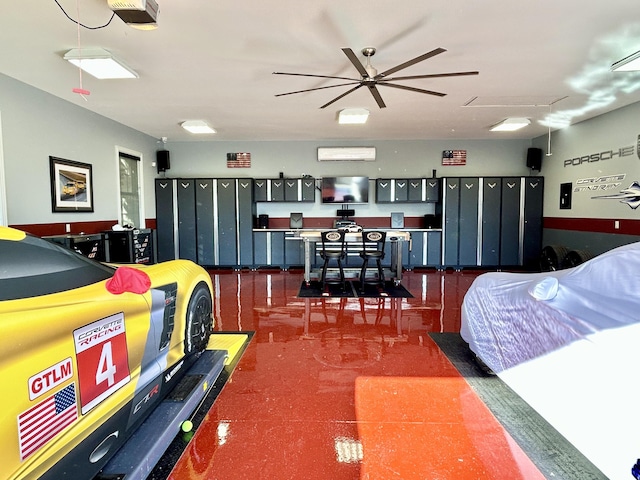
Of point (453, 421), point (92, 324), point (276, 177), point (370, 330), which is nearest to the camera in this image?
point (92, 324)

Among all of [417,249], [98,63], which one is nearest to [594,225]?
[417,249]

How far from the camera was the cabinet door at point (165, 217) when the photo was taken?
7.66 meters

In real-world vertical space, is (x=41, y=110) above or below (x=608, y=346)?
above

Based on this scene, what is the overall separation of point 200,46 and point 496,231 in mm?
6799

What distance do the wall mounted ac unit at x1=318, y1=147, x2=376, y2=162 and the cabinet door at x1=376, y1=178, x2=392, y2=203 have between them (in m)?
0.57

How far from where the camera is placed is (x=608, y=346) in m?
1.55

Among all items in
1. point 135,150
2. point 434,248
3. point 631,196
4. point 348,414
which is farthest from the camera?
point 434,248

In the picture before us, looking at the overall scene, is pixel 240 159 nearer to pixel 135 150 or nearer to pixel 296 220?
pixel 296 220

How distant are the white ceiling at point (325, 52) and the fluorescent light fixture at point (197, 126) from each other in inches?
19.0

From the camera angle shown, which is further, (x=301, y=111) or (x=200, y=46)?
(x=301, y=111)

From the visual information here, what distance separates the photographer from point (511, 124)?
252 inches

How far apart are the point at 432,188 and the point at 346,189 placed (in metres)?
1.94

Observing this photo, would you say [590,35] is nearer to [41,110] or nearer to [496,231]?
[496,231]

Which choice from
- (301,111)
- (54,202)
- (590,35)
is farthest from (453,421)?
(54,202)
